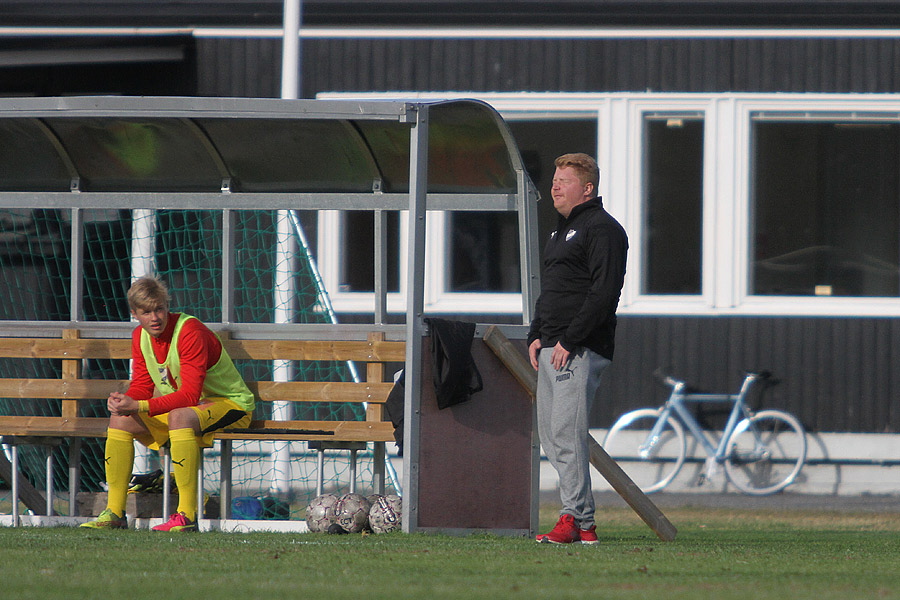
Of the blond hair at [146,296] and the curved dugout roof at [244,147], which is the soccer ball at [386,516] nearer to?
the blond hair at [146,296]

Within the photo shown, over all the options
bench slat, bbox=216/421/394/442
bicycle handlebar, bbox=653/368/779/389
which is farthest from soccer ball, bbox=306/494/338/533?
bicycle handlebar, bbox=653/368/779/389

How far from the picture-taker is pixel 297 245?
463 inches

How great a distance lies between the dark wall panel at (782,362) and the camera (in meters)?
12.3

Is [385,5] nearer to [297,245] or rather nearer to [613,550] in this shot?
[297,245]

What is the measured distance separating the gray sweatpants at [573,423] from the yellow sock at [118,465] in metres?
2.47

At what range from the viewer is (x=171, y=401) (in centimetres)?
768

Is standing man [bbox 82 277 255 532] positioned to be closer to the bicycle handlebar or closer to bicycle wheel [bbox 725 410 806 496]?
the bicycle handlebar

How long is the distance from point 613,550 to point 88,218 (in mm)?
6823

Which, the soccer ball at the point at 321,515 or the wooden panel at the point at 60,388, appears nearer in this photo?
the soccer ball at the point at 321,515

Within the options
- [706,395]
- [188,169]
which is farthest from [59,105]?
[706,395]

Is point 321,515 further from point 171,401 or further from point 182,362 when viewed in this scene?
point 182,362

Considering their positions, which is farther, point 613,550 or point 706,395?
point 706,395

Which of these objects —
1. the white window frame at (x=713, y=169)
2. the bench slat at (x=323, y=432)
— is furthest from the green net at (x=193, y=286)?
the bench slat at (x=323, y=432)

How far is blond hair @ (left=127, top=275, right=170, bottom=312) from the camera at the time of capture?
7.71m
